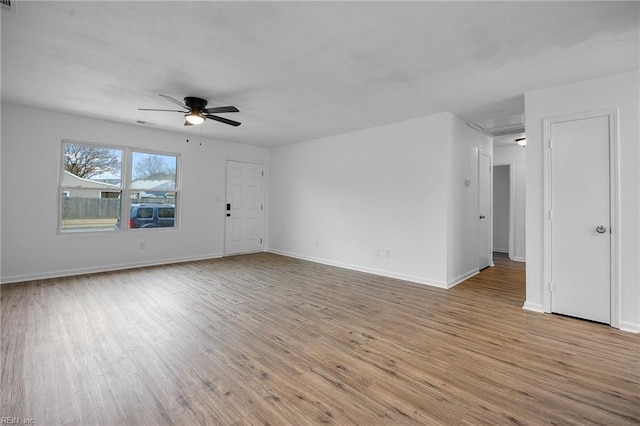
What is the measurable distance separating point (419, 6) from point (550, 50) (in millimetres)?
1439

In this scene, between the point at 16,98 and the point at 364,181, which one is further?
the point at 364,181

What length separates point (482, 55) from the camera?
2660mm

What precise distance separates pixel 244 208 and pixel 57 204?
3.43 metres

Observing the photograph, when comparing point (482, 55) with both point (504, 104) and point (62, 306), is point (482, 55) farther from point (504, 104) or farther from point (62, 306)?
point (62, 306)

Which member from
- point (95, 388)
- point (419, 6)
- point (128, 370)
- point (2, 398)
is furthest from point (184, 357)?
point (419, 6)

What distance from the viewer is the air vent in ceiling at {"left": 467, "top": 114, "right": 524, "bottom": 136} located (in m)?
4.48

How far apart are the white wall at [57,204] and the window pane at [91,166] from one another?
0.58ft

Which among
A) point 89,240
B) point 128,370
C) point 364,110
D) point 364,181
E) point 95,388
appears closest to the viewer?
point 95,388

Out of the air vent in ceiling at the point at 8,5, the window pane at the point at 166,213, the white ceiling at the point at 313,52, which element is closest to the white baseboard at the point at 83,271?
the window pane at the point at 166,213

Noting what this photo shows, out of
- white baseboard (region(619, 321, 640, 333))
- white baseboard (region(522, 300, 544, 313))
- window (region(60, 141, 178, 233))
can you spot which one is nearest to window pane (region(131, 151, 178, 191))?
window (region(60, 141, 178, 233))

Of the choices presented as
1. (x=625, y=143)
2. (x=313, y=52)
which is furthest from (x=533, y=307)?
(x=313, y=52)

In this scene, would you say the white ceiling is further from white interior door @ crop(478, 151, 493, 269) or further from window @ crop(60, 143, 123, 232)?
white interior door @ crop(478, 151, 493, 269)

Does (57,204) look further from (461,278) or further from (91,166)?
(461,278)

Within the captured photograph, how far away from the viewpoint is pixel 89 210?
507 cm
